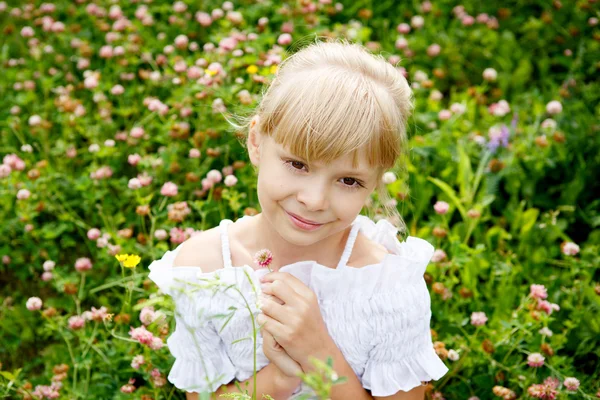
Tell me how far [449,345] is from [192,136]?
1.44 m

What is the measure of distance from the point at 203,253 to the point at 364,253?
43 cm

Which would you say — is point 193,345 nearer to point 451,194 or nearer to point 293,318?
point 293,318

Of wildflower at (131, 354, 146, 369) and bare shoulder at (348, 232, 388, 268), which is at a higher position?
bare shoulder at (348, 232, 388, 268)

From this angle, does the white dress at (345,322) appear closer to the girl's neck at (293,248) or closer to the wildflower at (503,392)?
the girl's neck at (293,248)

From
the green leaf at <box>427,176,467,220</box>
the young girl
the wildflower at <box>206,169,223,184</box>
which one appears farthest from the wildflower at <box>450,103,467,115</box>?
the young girl

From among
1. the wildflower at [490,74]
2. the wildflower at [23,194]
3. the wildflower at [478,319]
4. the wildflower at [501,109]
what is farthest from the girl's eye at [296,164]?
the wildflower at [490,74]

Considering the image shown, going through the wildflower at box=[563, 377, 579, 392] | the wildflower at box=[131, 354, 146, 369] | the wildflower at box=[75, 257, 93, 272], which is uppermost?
the wildflower at box=[563, 377, 579, 392]

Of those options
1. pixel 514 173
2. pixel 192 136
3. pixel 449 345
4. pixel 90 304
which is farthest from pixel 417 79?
pixel 90 304

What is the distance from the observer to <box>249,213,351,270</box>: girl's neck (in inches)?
76.6

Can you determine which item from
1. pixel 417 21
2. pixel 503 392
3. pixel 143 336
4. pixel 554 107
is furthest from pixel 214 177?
pixel 417 21

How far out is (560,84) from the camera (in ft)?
13.0

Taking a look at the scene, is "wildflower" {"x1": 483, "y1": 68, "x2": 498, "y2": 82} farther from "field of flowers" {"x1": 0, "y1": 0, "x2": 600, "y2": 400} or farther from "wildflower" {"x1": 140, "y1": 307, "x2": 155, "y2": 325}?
"wildflower" {"x1": 140, "y1": 307, "x2": 155, "y2": 325}

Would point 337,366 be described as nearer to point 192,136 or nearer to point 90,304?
point 90,304

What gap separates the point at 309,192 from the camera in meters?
1.67
